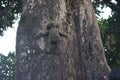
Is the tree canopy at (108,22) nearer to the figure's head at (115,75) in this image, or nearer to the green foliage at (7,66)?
the green foliage at (7,66)

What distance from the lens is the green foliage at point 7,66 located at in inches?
632

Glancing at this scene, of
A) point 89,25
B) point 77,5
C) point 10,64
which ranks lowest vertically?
point 10,64

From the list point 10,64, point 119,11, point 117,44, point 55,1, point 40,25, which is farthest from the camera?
point 10,64

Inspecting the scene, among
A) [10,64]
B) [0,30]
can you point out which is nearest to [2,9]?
[0,30]

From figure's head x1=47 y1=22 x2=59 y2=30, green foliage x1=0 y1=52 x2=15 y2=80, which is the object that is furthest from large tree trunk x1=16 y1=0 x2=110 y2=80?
green foliage x1=0 y1=52 x2=15 y2=80

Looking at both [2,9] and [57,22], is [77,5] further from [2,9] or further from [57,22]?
[2,9]

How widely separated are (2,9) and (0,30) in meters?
0.84

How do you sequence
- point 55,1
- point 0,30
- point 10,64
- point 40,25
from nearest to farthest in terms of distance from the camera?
point 40,25 → point 55,1 → point 0,30 → point 10,64

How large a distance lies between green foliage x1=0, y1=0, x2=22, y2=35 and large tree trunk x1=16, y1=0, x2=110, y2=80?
3364 mm

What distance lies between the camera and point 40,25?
471 cm

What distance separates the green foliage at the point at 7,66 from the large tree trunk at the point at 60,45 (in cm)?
1103

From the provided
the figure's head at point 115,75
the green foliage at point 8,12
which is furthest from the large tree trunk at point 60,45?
the green foliage at point 8,12

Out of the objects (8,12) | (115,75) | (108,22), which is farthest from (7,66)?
(115,75)

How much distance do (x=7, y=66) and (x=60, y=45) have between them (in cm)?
1254
